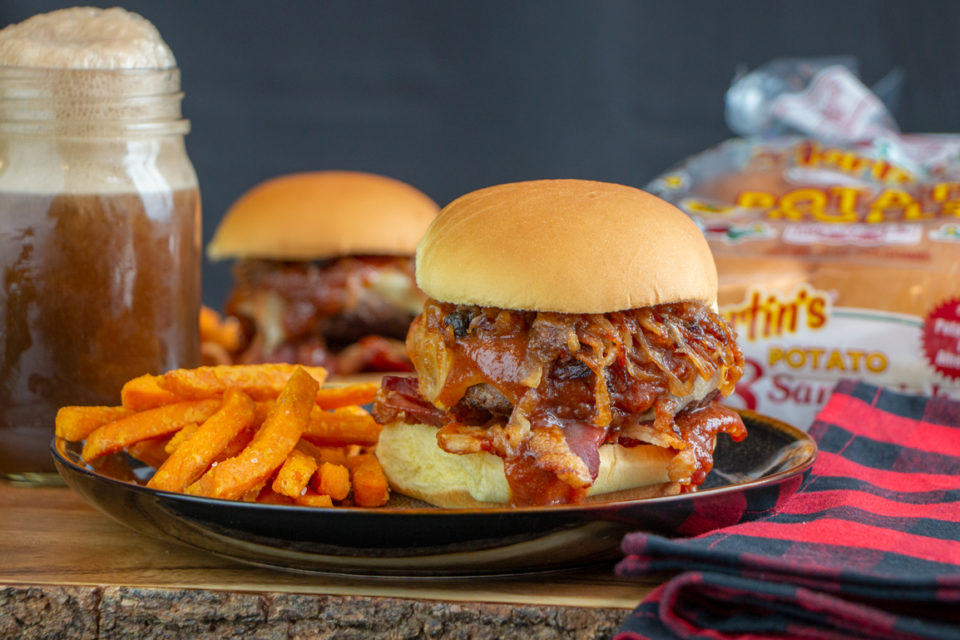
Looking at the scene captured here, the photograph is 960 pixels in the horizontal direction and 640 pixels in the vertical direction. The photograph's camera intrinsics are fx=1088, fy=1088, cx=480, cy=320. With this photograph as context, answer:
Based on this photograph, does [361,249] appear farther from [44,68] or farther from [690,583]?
[690,583]

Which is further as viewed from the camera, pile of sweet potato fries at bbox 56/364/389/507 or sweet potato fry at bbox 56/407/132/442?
sweet potato fry at bbox 56/407/132/442

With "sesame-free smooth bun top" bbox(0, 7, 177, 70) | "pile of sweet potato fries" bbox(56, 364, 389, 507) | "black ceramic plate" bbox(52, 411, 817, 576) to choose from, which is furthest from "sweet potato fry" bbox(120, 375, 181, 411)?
"sesame-free smooth bun top" bbox(0, 7, 177, 70)

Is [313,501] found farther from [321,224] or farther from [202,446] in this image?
[321,224]

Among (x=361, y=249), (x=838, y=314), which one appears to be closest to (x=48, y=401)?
(x=361, y=249)

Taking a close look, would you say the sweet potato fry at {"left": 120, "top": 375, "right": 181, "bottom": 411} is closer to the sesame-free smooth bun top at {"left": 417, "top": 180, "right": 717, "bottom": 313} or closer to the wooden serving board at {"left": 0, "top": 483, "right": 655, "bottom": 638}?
the wooden serving board at {"left": 0, "top": 483, "right": 655, "bottom": 638}

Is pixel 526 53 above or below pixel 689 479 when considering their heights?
above

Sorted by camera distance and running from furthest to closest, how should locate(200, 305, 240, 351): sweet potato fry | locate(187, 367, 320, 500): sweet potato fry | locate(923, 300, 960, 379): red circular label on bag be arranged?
locate(200, 305, 240, 351): sweet potato fry
locate(923, 300, 960, 379): red circular label on bag
locate(187, 367, 320, 500): sweet potato fry

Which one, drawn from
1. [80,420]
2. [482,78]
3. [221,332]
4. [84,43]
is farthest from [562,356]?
[482,78]
